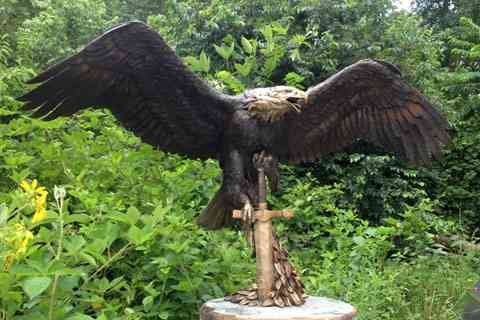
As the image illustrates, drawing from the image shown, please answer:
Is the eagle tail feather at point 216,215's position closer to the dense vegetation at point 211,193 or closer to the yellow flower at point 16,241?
the dense vegetation at point 211,193

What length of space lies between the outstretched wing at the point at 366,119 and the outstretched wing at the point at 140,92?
14.9 inches

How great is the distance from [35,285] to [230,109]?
1.28 metres

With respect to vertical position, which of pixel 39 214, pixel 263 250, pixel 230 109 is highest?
Result: pixel 230 109

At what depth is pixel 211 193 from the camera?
357cm

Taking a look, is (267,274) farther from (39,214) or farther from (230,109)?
(39,214)

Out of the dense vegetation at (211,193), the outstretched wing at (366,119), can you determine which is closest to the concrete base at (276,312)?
the dense vegetation at (211,193)

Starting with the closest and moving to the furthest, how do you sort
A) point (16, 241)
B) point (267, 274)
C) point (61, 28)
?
point (16, 241)
point (267, 274)
point (61, 28)

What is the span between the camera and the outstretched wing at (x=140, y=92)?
252cm

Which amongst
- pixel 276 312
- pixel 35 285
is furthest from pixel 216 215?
pixel 35 285

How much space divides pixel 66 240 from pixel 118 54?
35.3 inches

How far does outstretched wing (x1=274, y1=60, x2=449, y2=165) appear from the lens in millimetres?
2818

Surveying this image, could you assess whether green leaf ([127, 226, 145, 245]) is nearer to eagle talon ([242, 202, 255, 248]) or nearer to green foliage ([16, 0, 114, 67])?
eagle talon ([242, 202, 255, 248])

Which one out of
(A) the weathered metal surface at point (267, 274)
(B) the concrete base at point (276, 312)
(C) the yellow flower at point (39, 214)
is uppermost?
(C) the yellow flower at point (39, 214)

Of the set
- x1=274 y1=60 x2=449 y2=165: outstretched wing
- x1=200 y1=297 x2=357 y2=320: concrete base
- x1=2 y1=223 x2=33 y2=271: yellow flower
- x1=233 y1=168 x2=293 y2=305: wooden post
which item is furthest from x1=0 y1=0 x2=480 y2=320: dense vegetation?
x1=274 y1=60 x2=449 y2=165: outstretched wing
